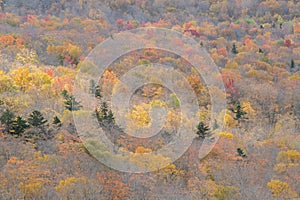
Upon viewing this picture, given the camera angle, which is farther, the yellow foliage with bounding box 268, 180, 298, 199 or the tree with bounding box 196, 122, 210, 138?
the tree with bounding box 196, 122, 210, 138

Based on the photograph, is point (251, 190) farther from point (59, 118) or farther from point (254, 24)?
point (254, 24)

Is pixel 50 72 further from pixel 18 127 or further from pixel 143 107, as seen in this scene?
pixel 18 127

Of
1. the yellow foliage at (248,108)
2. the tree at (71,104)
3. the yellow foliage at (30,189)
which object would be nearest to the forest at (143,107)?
the yellow foliage at (30,189)

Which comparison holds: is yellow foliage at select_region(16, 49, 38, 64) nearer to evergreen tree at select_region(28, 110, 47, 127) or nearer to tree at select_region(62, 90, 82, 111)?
tree at select_region(62, 90, 82, 111)

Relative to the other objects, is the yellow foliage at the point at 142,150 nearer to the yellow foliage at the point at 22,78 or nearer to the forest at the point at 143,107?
the forest at the point at 143,107

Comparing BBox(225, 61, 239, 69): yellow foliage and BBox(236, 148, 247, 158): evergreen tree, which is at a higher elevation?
BBox(225, 61, 239, 69): yellow foliage

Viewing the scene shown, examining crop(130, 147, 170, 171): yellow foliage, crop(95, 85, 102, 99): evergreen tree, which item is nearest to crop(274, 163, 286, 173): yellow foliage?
crop(130, 147, 170, 171): yellow foliage

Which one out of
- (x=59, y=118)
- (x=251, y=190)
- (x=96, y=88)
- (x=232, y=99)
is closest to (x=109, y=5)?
(x=232, y=99)
